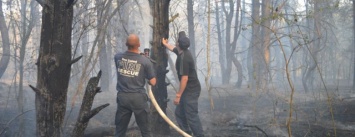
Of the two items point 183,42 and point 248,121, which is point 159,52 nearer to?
point 183,42

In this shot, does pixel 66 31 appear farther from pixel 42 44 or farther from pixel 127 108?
pixel 127 108

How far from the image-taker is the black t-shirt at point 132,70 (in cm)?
504

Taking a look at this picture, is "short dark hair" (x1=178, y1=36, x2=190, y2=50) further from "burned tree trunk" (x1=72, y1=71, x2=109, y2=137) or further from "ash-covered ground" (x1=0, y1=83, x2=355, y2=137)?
"burned tree trunk" (x1=72, y1=71, x2=109, y2=137)

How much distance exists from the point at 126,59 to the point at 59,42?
62.6 inches

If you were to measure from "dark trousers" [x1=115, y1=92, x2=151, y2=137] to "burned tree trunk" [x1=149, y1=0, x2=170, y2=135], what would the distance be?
110 centimetres

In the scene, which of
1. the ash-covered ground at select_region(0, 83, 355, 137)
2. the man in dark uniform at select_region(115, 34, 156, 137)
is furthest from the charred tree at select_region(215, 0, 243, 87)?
the man in dark uniform at select_region(115, 34, 156, 137)

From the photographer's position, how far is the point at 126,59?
16.6 feet

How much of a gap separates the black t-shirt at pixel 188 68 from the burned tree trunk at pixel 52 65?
8.51 feet

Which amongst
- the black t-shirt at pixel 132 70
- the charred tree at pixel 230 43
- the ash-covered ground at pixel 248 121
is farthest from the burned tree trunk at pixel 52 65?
the charred tree at pixel 230 43

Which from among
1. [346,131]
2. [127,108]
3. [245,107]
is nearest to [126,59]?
[127,108]

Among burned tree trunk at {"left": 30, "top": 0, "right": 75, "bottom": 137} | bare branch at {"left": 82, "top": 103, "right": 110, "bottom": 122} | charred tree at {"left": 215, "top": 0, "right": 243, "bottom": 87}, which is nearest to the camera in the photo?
bare branch at {"left": 82, "top": 103, "right": 110, "bottom": 122}

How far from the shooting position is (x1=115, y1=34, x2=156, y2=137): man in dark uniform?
5.04 m

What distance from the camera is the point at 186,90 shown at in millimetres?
6109

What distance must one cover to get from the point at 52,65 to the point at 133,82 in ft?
5.51
